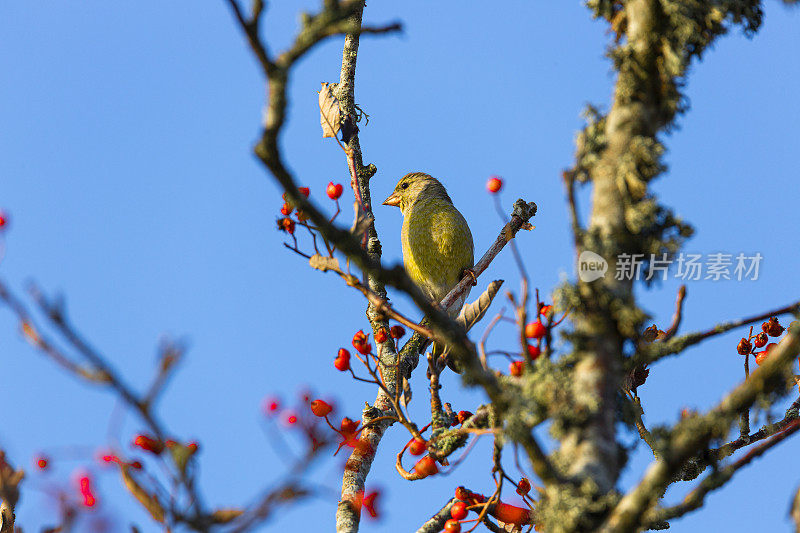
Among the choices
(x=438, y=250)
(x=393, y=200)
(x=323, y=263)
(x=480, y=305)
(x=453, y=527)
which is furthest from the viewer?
(x=393, y=200)

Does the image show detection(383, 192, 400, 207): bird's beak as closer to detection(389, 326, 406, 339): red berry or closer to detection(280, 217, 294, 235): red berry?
detection(389, 326, 406, 339): red berry

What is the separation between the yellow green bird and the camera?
6340mm

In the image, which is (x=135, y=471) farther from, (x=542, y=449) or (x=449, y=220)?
(x=449, y=220)

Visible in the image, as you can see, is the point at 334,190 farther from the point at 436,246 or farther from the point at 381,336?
the point at 436,246

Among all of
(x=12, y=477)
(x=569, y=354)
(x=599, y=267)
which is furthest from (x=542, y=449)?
(x=12, y=477)

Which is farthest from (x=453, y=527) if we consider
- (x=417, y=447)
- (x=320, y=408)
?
Answer: (x=320, y=408)

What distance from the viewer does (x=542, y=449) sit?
1.83 meters

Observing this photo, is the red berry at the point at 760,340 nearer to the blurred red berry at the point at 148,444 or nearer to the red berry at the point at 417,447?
the red berry at the point at 417,447

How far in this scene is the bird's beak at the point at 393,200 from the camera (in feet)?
23.8

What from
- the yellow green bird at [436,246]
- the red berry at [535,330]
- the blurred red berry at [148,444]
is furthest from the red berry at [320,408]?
the yellow green bird at [436,246]

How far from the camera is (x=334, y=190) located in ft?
10.5

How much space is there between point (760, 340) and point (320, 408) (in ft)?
6.93

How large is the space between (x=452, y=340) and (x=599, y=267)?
460 millimetres

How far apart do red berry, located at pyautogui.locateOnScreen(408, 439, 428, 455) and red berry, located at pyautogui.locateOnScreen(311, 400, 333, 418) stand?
50cm
